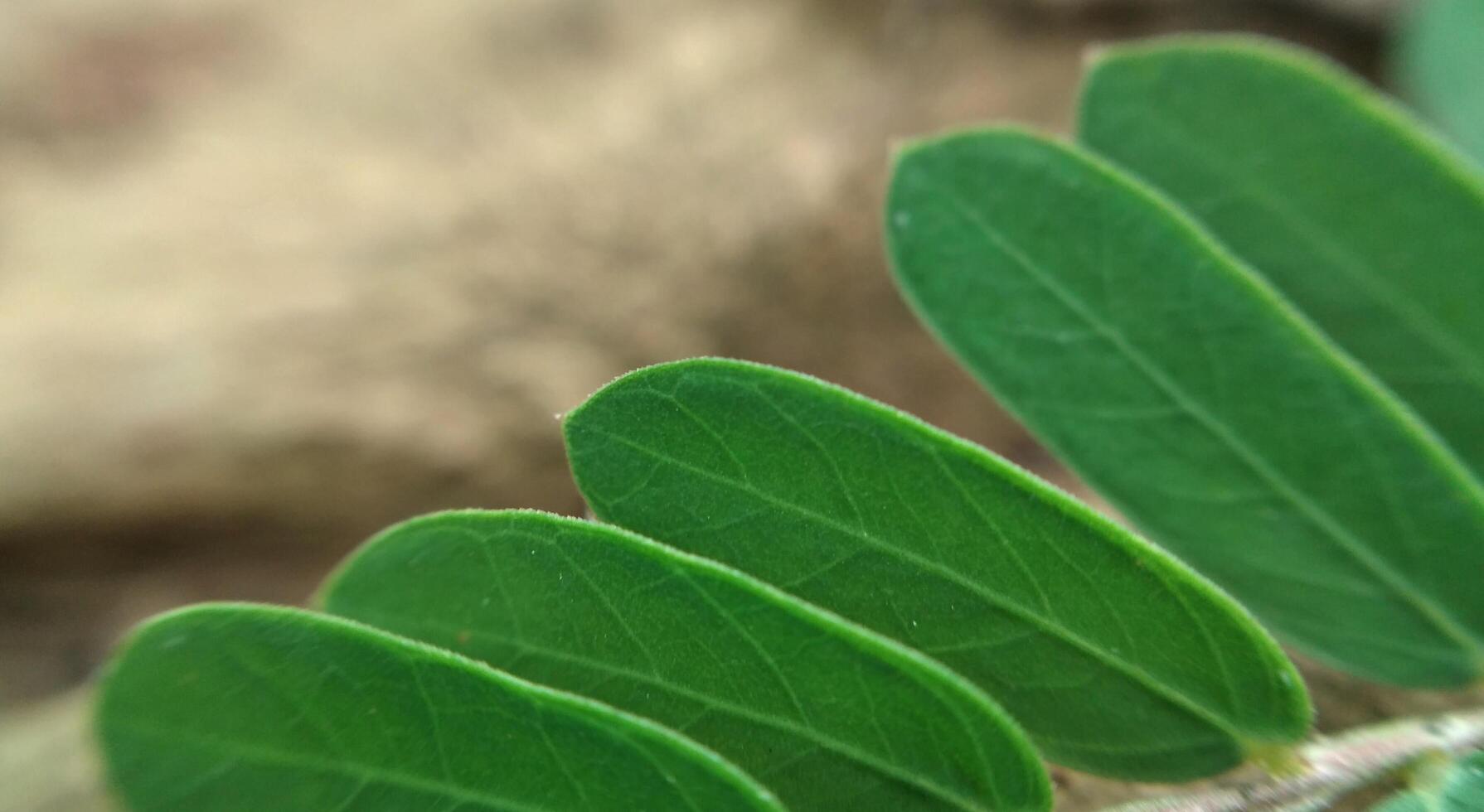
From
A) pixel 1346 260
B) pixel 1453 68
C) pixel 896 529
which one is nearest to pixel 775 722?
pixel 896 529

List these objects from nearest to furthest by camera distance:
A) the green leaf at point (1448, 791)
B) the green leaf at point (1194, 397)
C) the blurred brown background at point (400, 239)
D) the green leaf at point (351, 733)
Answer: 1. the green leaf at point (351, 733)
2. the green leaf at point (1448, 791)
3. the green leaf at point (1194, 397)
4. the blurred brown background at point (400, 239)

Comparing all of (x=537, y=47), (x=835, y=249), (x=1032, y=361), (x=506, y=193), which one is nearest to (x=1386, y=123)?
(x=1032, y=361)

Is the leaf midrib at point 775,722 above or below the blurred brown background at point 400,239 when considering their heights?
below

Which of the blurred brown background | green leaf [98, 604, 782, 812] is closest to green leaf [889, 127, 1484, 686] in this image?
green leaf [98, 604, 782, 812]

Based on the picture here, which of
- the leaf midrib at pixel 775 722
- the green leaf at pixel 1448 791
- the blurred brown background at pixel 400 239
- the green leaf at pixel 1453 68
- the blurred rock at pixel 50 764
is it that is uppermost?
the blurred brown background at pixel 400 239

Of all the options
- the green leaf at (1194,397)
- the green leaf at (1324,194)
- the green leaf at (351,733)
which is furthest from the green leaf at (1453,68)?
the green leaf at (351,733)

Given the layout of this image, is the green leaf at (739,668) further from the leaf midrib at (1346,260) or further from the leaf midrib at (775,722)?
the leaf midrib at (1346,260)

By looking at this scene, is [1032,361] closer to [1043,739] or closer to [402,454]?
[1043,739]

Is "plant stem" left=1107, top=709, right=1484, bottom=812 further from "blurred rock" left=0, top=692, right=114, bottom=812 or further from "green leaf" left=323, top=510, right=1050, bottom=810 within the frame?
"blurred rock" left=0, top=692, right=114, bottom=812
